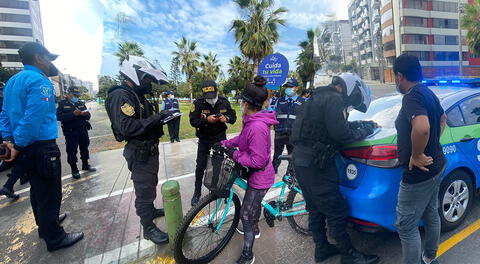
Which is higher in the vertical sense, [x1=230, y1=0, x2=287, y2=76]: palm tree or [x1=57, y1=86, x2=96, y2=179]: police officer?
[x1=230, y1=0, x2=287, y2=76]: palm tree

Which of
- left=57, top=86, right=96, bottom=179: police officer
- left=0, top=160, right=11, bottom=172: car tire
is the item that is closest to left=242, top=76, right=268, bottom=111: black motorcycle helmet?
left=57, top=86, right=96, bottom=179: police officer

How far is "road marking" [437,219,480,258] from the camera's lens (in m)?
2.24

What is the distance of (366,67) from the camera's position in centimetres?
5803

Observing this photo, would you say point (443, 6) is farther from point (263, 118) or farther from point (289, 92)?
point (263, 118)

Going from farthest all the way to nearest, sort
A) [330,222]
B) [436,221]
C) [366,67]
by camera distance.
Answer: [366,67], [330,222], [436,221]

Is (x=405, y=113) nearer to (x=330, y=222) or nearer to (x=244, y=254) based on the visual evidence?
(x=330, y=222)

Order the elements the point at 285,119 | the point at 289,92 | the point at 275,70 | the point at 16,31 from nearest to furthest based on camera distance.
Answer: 1. the point at 285,119
2. the point at 289,92
3. the point at 275,70
4. the point at 16,31

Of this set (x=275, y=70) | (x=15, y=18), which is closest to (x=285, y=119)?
(x=275, y=70)

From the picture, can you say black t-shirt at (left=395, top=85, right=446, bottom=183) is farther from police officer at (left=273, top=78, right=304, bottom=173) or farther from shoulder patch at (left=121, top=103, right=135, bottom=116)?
police officer at (left=273, top=78, right=304, bottom=173)

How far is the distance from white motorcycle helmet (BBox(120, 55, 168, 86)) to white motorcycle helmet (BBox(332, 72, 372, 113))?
173 cm

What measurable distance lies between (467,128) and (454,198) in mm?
722

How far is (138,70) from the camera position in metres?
2.41

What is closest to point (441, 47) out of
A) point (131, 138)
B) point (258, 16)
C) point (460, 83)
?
point (258, 16)

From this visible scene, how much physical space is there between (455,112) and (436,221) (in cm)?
122
